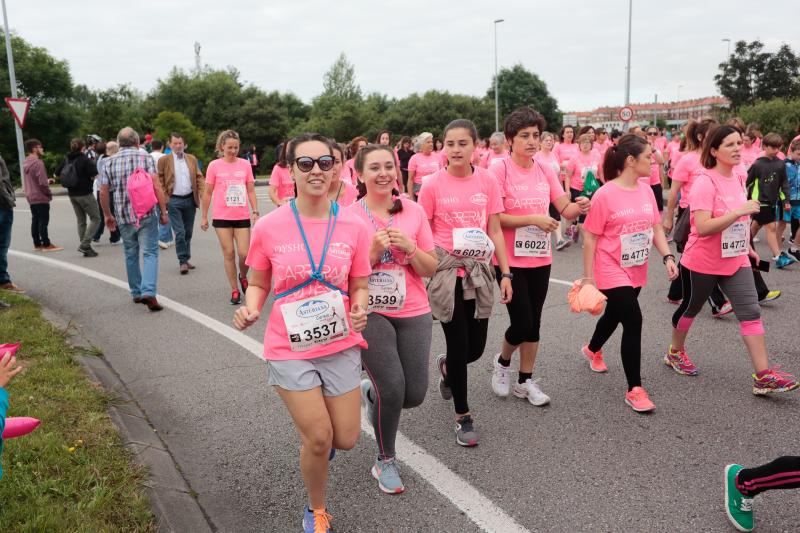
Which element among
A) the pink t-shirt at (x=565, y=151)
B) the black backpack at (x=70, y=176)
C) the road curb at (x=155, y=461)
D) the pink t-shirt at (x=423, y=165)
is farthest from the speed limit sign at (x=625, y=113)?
the road curb at (x=155, y=461)

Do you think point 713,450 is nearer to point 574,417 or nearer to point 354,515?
point 574,417

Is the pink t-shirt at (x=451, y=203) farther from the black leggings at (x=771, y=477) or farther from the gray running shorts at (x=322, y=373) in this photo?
the black leggings at (x=771, y=477)

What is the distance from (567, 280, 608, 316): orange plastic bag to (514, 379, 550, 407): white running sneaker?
690 mm

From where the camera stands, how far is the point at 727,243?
4.75m

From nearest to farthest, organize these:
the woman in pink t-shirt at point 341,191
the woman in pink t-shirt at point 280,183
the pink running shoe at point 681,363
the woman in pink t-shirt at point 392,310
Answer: the woman in pink t-shirt at point 392,310 → the pink running shoe at point 681,363 → the woman in pink t-shirt at point 341,191 → the woman in pink t-shirt at point 280,183

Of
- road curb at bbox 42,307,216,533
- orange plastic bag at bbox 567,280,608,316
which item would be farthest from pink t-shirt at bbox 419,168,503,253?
road curb at bbox 42,307,216,533

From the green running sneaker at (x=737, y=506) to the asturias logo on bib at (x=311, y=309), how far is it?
208 centimetres

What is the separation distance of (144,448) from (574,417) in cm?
278

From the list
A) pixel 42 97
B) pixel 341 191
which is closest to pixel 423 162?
pixel 341 191

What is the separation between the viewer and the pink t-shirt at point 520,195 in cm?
452

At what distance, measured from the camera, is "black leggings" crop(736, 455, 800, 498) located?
9.00ft

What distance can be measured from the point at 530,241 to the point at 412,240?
1330mm

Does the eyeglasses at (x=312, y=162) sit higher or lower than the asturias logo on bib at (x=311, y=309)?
higher

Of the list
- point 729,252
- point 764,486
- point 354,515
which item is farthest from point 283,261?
point 729,252
